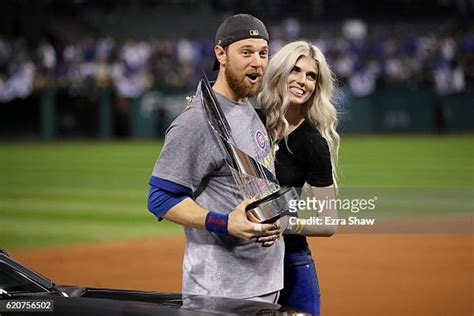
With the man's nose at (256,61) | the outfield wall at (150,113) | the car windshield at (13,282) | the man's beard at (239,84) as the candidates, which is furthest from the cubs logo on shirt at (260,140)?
the outfield wall at (150,113)

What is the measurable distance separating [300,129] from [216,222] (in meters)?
1.00

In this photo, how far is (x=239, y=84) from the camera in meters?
3.34

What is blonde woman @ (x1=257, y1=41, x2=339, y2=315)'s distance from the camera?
392cm

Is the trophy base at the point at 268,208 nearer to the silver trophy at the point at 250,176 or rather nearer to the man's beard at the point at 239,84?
the silver trophy at the point at 250,176

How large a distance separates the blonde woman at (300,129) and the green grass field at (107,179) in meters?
3.11

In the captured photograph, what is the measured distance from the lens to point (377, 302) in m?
7.33

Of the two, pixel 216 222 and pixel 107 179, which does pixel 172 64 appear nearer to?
pixel 107 179

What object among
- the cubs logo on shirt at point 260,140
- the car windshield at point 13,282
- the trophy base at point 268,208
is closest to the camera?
the car windshield at point 13,282

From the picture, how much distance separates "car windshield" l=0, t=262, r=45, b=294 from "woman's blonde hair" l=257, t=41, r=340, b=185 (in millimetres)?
1386

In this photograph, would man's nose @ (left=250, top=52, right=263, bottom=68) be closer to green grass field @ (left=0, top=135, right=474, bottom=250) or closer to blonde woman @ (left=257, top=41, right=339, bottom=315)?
blonde woman @ (left=257, top=41, right=339, bottom=315)

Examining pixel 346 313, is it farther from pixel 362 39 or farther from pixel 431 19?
pixel 431 19

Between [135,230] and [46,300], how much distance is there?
352 inches

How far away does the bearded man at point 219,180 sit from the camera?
3.25 meters

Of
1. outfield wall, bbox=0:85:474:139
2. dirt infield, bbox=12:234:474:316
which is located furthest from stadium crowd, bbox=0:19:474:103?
dirt infield, bbox=12:234:474:316
